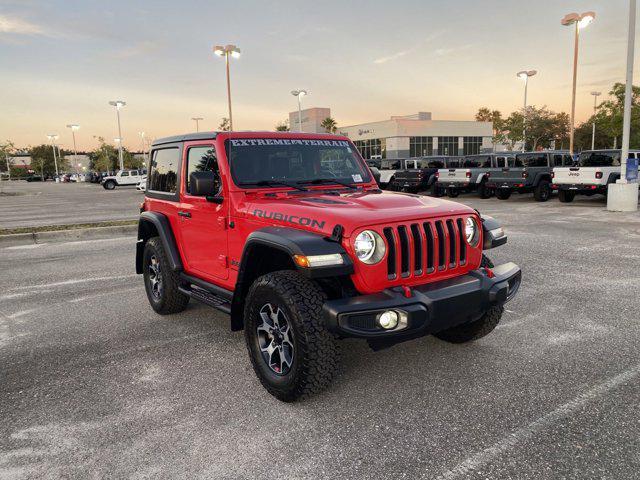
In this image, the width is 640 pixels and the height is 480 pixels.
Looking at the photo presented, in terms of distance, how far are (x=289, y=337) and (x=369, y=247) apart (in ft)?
Result: 2.77

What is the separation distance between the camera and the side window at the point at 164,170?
16.3 feet

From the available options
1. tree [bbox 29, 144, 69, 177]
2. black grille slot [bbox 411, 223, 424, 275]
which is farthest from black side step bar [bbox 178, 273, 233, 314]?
tree [bbox 29, 144, 69, 177]

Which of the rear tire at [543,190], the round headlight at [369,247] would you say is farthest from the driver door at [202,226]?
the rear tire at [543,190]

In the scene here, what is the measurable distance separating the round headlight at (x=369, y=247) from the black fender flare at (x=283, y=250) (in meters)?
0.10

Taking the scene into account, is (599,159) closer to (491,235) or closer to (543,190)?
(543,190)

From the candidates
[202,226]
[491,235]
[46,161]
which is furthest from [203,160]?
[46,161]

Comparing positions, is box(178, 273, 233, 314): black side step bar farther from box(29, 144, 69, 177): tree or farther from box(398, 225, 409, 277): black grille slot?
box(29, 144, 69, 177): tree

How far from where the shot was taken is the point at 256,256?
3629mm

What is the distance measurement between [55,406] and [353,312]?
226 centimetres

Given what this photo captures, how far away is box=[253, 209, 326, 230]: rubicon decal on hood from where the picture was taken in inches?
129

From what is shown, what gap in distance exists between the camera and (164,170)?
525cm

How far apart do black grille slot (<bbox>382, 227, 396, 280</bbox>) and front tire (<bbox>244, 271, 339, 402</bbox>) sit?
0.48m

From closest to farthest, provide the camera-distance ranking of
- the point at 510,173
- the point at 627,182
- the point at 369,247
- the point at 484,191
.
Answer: the point at 369,247 < the point at 627,182 < the point at 510,173 < the point at 484,191

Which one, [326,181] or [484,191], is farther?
[484,191]
